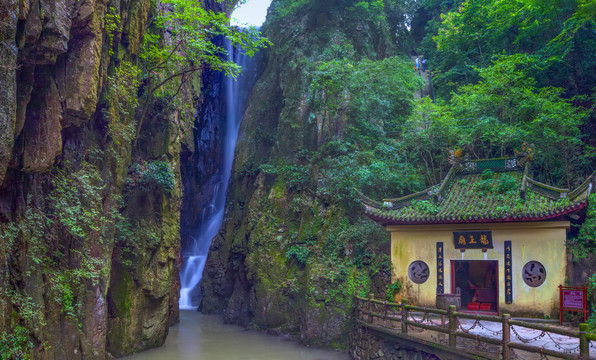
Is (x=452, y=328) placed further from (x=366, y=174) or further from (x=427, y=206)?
(x=366, y=174)

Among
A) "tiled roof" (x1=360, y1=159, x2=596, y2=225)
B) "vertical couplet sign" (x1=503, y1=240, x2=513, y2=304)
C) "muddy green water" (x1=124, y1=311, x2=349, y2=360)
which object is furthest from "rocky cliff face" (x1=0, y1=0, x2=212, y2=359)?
"vertical couplet sign" (x1=503, y1=240, x2=513, y2=304)

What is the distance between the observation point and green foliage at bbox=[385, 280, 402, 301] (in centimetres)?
1370

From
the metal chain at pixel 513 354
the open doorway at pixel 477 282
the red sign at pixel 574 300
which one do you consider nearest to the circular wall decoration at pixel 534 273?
the red sign at pixel 574 300

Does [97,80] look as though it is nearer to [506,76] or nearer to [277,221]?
[277,221]

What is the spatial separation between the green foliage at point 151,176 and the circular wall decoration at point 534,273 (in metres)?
10.8

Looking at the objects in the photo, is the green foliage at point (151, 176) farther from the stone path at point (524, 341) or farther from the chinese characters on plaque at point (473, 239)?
the chinese characters on plaque at point (473, 239)

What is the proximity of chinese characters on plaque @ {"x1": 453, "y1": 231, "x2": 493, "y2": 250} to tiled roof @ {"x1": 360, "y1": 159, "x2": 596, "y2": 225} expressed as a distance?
726 millimetres

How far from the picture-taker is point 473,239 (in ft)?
43.1

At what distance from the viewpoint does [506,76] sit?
15523 millimetres

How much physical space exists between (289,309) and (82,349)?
696 cm

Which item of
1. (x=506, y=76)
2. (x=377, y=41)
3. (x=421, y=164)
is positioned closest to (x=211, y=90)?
(x=377, y=41)

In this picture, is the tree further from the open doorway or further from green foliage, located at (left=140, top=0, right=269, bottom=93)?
the open doorway

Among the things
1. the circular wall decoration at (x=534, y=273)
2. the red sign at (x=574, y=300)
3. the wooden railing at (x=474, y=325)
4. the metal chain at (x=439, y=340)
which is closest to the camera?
the wooden railing at (x=474, y=325)

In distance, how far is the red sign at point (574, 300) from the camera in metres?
10.7
